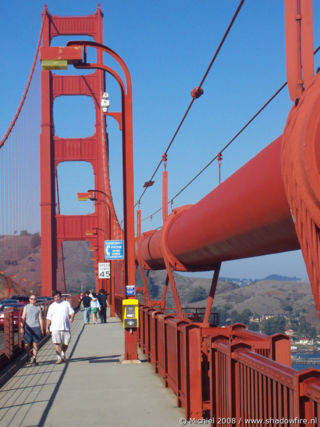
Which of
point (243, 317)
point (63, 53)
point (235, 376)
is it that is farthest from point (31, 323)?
point (235, 376)

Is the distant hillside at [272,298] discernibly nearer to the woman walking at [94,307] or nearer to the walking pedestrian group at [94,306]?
the walking pedestrian group at [94,306]

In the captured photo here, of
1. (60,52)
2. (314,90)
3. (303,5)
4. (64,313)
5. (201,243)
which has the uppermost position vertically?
(60,52)

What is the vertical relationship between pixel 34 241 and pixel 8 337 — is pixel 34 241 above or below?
above

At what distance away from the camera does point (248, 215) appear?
7.25m

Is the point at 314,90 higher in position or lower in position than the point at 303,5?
lower

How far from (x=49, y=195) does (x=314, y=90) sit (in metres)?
55.7

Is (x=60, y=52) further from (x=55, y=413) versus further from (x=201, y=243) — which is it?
(x=55, y=413)

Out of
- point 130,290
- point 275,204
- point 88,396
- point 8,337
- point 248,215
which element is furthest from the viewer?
point 130,290

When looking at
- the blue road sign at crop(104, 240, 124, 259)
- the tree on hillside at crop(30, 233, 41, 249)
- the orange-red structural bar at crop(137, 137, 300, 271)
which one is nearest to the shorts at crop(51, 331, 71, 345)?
the orange-red structural bar at crop(137, 137, 300, 271)

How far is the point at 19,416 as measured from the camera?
9336 millimetres

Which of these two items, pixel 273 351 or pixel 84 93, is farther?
pixel 84 93

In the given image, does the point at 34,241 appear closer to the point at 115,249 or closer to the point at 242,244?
the point at 115,249

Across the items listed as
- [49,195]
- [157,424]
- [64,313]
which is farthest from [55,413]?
[49,195]

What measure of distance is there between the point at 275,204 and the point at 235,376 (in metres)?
1.58
